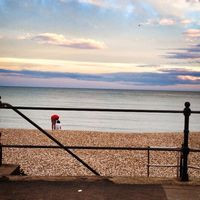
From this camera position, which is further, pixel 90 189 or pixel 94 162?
pixel 94 162

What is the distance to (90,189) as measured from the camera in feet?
13.6

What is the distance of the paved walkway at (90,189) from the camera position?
3887 millimetres

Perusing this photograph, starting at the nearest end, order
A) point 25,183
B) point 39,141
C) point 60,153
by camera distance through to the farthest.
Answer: point 25,183 → point 60,153 → point 39,141

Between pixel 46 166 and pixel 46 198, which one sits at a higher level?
A: pixel 46 198

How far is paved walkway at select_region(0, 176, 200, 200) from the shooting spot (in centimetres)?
389

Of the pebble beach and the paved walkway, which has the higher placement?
the paved walkway

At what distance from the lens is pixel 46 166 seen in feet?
41.6

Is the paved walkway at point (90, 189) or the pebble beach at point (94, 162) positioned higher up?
the paved walkway at point (90, 189)

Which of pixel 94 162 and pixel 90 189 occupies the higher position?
pixel 90 189

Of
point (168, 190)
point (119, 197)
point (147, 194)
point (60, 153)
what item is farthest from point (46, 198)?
point (60, 153)

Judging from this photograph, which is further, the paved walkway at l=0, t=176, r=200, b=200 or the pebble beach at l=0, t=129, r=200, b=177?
the pebble beach at l=0, t=129, r=200, b=177

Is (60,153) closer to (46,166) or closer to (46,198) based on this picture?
(46,166)

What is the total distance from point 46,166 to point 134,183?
28.7 feet

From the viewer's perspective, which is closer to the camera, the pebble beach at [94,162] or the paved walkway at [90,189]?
the paved walkway at [90,189]
